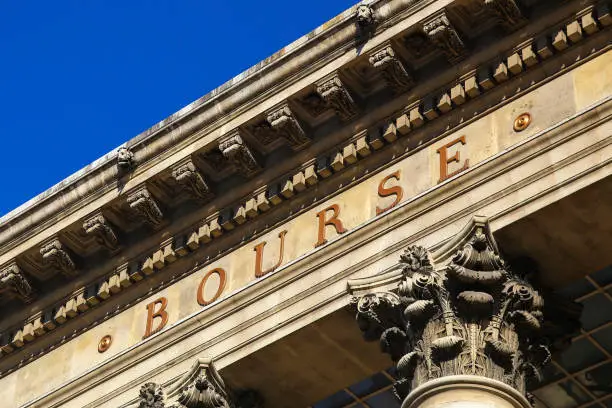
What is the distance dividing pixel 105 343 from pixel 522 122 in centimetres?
912

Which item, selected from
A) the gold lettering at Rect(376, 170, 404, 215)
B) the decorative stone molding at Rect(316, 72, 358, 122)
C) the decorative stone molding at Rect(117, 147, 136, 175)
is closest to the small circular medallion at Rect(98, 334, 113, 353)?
the decorative stone molding at Rect(117, 147, 136, 175)

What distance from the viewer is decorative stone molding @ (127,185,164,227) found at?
30.2 m

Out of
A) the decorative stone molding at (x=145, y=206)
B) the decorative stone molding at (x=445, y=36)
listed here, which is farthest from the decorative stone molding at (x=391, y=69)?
the decorative stone molding at (x=145, y=206)

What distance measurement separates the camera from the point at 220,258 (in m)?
29.4

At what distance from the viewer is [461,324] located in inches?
960

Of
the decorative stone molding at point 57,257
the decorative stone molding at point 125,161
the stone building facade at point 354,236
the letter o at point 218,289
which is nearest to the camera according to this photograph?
the stone building facade at point 354,236

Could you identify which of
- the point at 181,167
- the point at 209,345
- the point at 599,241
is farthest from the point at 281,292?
the point at 599,241

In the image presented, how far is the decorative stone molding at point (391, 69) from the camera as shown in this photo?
90.3 ft

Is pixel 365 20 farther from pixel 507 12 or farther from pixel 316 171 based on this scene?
pixel 316 171

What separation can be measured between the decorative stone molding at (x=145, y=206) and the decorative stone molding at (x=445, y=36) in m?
6.23

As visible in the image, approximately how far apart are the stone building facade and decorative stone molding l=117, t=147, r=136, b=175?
0.04 m

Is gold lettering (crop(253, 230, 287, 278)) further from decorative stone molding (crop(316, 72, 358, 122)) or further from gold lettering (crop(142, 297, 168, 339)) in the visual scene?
decorative stone molding (crop(316, 72, 358, 122))

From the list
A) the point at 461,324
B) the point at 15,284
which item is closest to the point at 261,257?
the point at 461,324

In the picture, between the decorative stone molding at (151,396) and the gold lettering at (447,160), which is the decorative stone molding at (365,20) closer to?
the gold lettering at (447,160)
